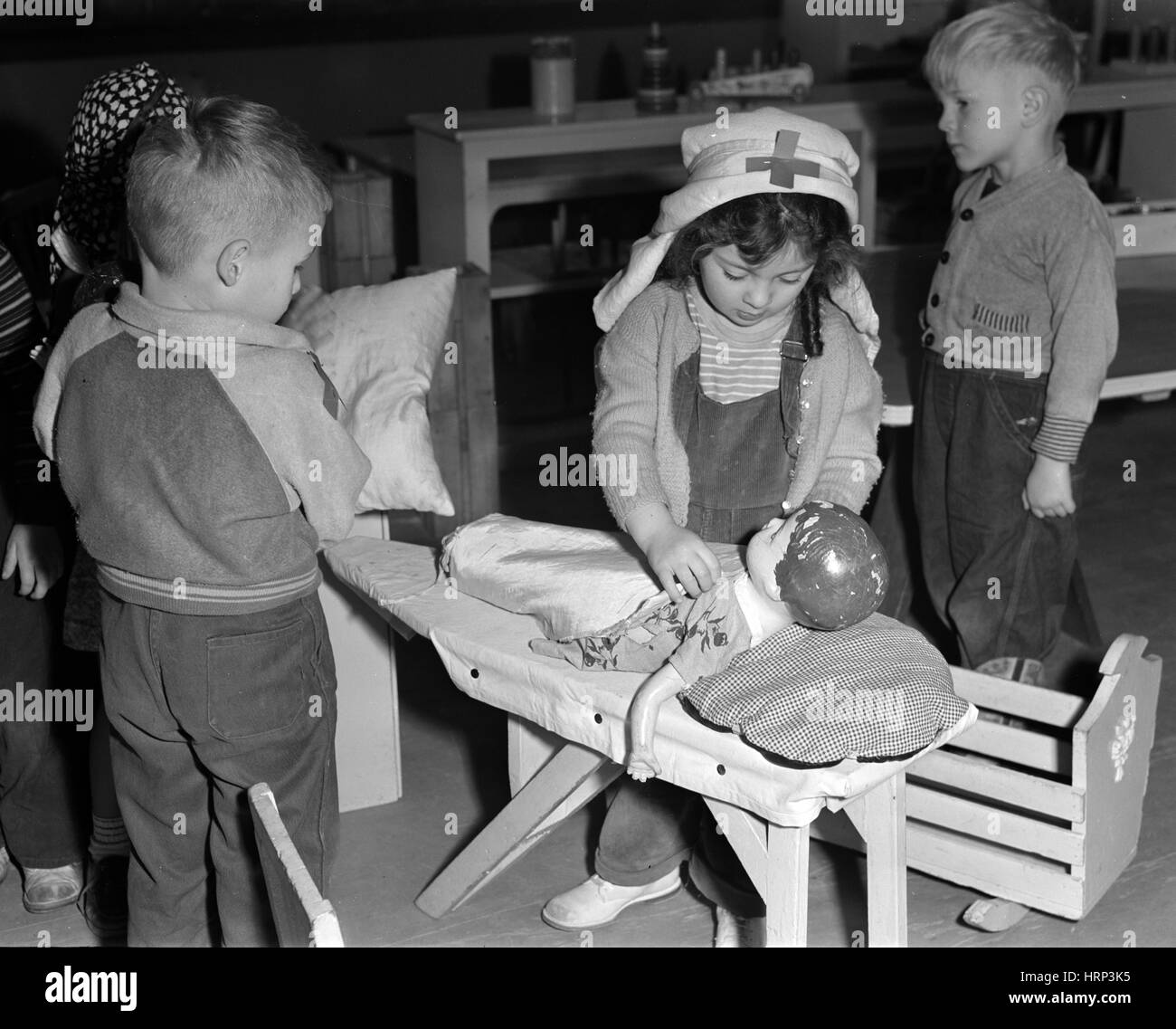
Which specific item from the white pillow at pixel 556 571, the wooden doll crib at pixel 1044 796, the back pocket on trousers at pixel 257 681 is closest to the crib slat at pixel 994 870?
the wooden doll crib at pixel 1044 796

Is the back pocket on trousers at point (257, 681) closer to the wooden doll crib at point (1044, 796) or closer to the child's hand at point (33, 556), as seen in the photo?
the child's hand at point (33, 556)

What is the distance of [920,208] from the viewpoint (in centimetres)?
413

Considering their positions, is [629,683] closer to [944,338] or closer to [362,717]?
[362,717]

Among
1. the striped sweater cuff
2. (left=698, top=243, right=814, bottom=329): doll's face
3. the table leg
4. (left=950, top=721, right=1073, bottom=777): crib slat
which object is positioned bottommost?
(left=950, top=721, right=1073, bottom=777): crib slat

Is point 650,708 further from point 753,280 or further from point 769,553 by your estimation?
point 753,280

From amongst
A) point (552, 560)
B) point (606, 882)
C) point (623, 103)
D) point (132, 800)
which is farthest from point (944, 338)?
point (623, 103)

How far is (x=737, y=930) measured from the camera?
6.04 ft

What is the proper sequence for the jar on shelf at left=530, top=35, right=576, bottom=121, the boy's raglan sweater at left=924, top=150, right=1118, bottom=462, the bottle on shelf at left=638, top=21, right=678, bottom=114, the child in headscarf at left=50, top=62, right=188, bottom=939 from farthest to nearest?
the bottle on shelf at left=638, top=21, right=678, bottom=114 < the jar on shelf at left=530, top=35, right=576, bottom=121 < the boy's raglan sweater at left=924, top=150, right=1118, bottom=462 < the child in headscarf at left=50, top=62, right=188, bottom=939

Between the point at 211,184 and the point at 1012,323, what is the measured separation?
1142 mm

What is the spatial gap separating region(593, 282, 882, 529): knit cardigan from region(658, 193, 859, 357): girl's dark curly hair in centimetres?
7

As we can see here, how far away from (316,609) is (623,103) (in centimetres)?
221

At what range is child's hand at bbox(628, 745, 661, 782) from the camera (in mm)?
1462

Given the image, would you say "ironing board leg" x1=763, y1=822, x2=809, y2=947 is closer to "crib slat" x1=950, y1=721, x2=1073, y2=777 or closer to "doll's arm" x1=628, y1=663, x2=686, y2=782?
"doll's arm" x1=628, y1=663, x2=686, y2=782

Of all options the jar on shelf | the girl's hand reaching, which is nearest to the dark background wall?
the jar on shelf
